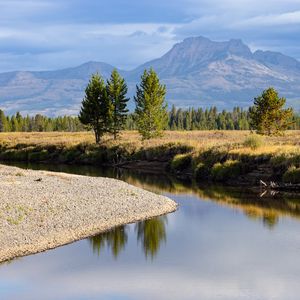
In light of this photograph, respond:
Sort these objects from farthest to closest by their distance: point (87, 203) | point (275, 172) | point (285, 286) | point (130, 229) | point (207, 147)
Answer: point (207, 147)
point (275, 172)
point (87, 203)
point (130, 229)
point (285, 286)

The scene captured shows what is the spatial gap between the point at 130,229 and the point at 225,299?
11.1 metres

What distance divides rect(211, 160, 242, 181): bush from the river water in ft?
46.0

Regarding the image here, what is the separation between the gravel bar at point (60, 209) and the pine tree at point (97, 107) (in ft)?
123

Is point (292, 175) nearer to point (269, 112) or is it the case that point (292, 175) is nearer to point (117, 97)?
point (269, 112)

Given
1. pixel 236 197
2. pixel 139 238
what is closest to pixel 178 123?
pixel 236 197

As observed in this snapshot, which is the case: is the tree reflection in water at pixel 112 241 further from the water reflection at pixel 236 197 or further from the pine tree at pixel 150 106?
the pine tree at pixel 150 106

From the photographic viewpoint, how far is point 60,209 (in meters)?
30.9

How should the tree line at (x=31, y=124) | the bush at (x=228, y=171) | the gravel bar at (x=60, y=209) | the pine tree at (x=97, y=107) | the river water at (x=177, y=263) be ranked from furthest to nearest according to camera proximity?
1. the tree line at (x=31, y=124)
2. the pine tree at (x=97, y=107)
3. the bush at (x=228, y=171)
4. the gravel bar at (x=60, y=209)
5. the river water at (x=177, y=263)

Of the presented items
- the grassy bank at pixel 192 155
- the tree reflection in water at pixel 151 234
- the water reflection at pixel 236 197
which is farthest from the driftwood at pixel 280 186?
the tree reflection in water at pixel 151 234

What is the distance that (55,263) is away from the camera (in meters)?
23.2

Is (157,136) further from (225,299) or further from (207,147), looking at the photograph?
(225,299)

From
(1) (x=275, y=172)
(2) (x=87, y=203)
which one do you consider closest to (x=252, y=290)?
(2) (x=87, y=203)

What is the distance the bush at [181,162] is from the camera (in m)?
57.7

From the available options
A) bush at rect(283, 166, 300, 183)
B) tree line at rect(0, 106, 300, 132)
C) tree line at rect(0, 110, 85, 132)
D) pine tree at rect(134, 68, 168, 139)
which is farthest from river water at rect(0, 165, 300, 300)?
tree line at rect(0, 110, 85, 132)
